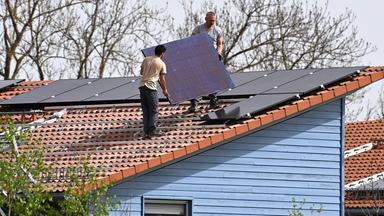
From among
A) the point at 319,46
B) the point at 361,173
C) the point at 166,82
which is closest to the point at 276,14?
the point at 319,46

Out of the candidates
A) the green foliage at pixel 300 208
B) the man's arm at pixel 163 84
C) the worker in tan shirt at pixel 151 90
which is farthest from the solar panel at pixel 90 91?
the green foliage at pixel 300 208

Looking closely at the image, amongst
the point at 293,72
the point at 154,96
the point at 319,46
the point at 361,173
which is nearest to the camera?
the point at 154,96

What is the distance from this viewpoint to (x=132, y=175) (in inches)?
1000

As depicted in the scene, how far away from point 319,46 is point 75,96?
843 inches

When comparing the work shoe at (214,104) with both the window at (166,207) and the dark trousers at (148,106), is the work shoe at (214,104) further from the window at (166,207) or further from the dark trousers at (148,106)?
the window at (166,207)

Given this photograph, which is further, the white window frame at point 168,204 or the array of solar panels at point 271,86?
the array of solar panels at point 271,86

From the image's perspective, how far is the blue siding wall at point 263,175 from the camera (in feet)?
87.2

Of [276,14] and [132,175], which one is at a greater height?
[276,14]

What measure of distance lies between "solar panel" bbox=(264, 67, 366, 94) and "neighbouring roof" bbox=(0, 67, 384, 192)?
0.11m

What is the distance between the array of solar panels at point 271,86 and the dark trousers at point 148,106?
98cm

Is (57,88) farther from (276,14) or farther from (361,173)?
(276,14)

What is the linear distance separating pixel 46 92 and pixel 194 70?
430 cm

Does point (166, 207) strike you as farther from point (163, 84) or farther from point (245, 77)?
point (245, 77)

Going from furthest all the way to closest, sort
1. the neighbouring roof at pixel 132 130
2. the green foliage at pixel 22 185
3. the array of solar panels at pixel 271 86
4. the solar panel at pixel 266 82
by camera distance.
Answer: the solar panel at pixel 266 82 → the array of solar panels at pixel 271 86 → the neighbouring roof at pixel 132 130 → the green foliage at pixel 22 185
